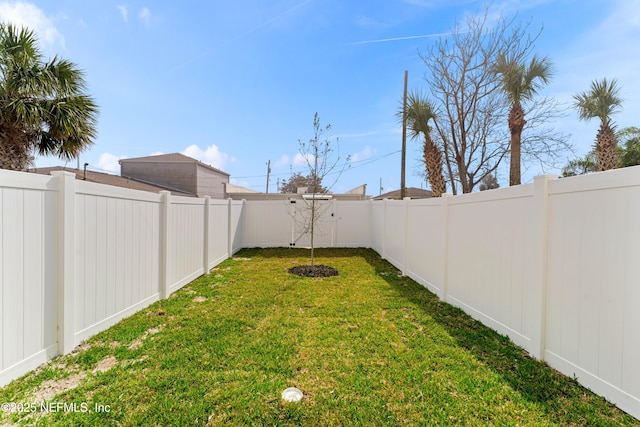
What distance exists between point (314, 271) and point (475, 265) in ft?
11.6

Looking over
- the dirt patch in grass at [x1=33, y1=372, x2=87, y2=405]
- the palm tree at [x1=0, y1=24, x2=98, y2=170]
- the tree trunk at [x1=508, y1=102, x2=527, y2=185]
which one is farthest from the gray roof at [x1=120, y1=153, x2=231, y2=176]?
the dirt patch in grass at [x1=33, y1=372, x2=87, y2=405]

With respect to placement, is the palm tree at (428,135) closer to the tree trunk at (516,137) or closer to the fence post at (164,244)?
the tree trunk at (516,137)

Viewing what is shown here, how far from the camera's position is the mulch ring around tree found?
616 cm

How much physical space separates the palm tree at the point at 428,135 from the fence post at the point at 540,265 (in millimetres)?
5683

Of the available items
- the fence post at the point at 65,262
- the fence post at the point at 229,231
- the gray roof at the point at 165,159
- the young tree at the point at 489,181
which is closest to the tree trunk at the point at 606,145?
the young tree at the point at 489,181

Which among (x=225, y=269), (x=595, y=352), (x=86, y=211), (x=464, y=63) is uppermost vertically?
(x=464, y=63)

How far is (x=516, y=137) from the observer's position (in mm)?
6969

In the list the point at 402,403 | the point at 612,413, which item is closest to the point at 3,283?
the point at 402,403

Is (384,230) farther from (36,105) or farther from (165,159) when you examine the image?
(165,159)

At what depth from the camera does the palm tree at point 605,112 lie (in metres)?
7.12

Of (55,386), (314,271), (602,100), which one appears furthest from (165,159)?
(602,100)

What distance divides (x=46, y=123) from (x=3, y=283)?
5.94m

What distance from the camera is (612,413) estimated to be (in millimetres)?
1850

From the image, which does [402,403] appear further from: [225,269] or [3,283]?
[225,269]
